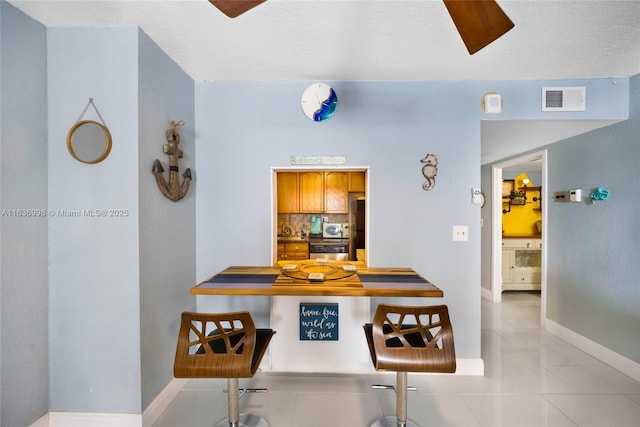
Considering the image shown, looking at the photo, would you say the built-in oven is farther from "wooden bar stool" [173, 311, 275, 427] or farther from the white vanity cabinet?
"wooden bar stool" [173, 311, 275, 427]

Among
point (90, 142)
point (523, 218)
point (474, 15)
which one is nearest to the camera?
point (474, 15)

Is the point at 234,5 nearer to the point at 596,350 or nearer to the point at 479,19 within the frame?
the point at 479,19

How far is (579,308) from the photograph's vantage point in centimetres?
283

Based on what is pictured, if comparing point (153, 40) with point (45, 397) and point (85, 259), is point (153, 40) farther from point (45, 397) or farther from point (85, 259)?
point (45, 397)

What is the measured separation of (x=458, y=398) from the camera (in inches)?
82.0

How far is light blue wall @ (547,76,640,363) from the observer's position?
2352mm

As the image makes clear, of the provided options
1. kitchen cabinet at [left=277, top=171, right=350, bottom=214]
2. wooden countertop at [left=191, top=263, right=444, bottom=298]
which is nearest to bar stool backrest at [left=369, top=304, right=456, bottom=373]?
wooden countertop at [left=191, top=263, right=444, bottom=298]

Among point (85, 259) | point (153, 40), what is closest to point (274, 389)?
point (85, 259)

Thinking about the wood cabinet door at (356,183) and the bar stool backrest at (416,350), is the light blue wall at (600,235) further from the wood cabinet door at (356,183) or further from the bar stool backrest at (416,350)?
the wood cabinet door at (356,183)

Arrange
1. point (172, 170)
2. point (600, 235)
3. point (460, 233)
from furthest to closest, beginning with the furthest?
point (600, 235), point (460, 233), point (172, 170)

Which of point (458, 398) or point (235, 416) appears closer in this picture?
point (235, 416)

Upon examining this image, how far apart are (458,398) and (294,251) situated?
323 cm

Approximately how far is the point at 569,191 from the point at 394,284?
254 centimetres

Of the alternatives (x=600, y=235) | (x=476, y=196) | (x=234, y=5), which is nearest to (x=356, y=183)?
(x=476, y=196)
